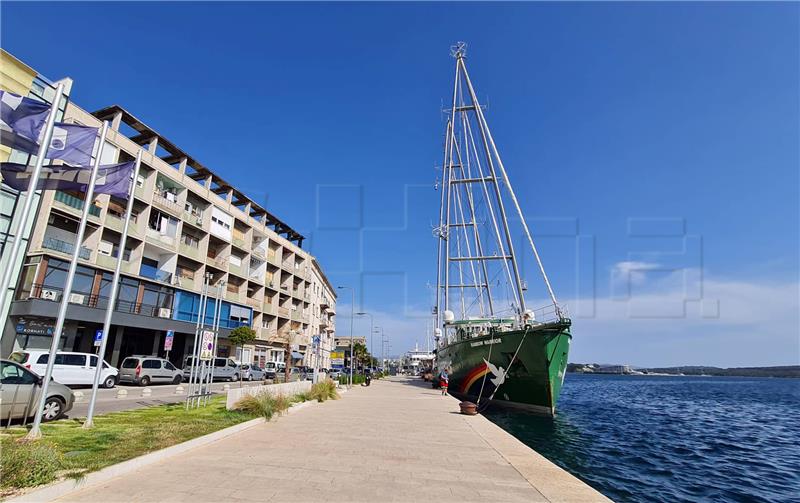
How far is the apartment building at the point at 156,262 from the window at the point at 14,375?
8379mm

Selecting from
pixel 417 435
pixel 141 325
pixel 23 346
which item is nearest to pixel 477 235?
pixel 141 325

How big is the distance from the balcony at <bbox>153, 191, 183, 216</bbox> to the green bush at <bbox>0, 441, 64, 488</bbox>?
95.9 feet

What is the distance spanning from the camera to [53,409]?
10.5 m

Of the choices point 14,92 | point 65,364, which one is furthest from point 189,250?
point 14,92

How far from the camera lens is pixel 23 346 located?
74.7 ft

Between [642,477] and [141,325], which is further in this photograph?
Answer: [141,325]

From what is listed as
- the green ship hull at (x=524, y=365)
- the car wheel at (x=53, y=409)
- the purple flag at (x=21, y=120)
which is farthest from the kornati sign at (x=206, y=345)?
the green ship hull at (x=524, y=365)

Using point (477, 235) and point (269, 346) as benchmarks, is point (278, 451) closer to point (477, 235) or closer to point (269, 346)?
point (477, 235)

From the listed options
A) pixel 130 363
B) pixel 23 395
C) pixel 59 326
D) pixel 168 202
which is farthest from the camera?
pixel 168 202

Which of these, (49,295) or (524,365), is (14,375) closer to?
(49,295)

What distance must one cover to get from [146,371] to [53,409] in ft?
53.1

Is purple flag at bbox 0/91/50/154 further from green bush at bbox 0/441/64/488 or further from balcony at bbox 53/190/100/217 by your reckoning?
balcony at bbox 53/190/100/217

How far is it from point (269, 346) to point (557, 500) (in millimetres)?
46594

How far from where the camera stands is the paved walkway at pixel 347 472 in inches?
227
